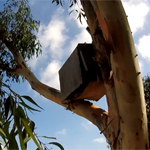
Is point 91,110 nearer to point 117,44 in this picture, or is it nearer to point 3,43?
point 117,44

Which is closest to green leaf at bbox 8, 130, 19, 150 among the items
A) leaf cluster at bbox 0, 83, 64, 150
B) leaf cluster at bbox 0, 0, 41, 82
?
leaf cluster at bbox 0, 83, 64, 150

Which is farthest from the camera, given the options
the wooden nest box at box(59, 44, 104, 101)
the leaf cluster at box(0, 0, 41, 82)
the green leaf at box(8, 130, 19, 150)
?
the leaf cluster at box(0, 0, 41, 82)

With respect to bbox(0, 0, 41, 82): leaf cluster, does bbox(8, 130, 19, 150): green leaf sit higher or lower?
lower

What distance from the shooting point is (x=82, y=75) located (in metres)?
1.44

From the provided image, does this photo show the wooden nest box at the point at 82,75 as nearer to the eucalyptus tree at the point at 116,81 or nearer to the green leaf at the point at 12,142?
the eucalyptus tree at the point at 116,81

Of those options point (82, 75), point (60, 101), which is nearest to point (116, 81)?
point (82, 75)

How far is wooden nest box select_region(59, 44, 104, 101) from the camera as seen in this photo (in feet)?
4.71

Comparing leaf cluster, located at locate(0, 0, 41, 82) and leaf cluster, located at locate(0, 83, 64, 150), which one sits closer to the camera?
leaf cluster, located at locate(0, 83, 64, 150)

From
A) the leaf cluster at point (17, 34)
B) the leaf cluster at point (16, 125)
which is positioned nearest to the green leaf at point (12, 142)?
the leaf cluster at point (16, 125)

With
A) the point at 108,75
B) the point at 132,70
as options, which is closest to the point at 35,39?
the point at 108,75

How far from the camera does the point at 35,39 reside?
4.01 m

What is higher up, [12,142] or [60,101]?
[60,101]

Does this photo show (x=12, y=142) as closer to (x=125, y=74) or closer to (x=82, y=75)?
(x=82, y=75)

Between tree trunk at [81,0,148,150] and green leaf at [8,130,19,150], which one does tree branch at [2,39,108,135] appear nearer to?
tree trunk at [81,0,148,150]
